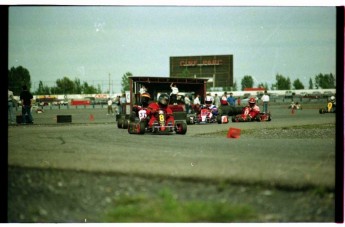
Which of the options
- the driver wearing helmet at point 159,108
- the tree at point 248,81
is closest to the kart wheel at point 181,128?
the driver wearing helmet at point 159,108

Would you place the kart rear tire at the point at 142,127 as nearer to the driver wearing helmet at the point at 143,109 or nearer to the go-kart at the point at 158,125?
the go-kart at the point at 158,125

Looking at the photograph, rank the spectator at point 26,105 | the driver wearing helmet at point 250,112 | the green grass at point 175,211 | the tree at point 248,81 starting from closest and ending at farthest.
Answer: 1. the green grass at point 175,211
2. the tree at point 248,81
3. the spectator at point 26,105
4. the driver wearing helmet at point 250,112

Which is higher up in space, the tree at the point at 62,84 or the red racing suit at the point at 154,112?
the tree at the point at 62,84

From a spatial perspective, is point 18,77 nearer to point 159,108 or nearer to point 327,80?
point 159,108

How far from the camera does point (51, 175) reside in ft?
25.4

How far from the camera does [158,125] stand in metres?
15.7

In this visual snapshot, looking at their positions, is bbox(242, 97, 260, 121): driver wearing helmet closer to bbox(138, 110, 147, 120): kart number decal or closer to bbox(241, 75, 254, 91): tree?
bbox(241, 75, 254, 91): tree

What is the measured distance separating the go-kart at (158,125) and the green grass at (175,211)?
8.62m

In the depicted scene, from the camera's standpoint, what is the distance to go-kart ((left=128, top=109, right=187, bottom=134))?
15.2 meters

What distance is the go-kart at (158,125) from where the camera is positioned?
15203mm

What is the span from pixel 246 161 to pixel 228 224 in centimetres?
252
